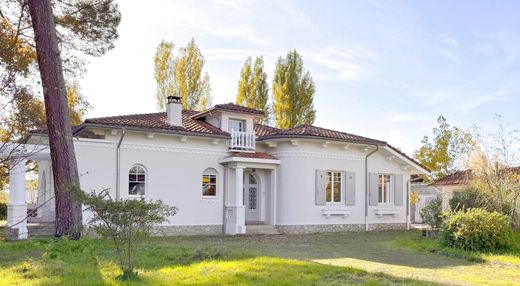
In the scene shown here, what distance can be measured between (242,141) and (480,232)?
372 inches

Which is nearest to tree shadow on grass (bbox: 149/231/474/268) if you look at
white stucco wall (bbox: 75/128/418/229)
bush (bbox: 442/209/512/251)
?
bush (bbox: 442/209/512/251)

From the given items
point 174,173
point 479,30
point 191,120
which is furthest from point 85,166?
point 479,30

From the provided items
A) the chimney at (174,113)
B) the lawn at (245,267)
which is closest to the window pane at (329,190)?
the chimney at (174,113)

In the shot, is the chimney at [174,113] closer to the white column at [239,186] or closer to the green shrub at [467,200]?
the white column at [239,186]

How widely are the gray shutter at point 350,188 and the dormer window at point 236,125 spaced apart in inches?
192

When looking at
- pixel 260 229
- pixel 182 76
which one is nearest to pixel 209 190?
pixel 260 229

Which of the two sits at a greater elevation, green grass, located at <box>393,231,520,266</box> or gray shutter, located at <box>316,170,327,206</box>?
gray shutter, located at <box>316,170,327,206</box>

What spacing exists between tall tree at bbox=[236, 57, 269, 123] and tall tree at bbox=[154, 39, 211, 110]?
435 centimetres

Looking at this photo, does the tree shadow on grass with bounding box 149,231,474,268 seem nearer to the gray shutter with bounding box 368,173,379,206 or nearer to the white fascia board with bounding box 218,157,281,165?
the white fascia board with bounding box 218,157,281,165

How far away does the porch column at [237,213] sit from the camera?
18672 millimetres

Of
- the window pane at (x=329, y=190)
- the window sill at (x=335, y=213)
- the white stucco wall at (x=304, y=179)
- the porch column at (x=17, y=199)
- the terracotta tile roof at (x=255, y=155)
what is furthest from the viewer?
the window pane at (x=329, y=190)

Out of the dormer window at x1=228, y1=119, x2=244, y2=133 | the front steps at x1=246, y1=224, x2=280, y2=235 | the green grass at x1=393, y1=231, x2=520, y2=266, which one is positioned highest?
the dormer window at x1=228, y1=119, x2=244, y2=133

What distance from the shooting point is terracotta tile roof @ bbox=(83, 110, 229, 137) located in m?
16.9

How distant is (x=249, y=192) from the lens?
67.9ft
